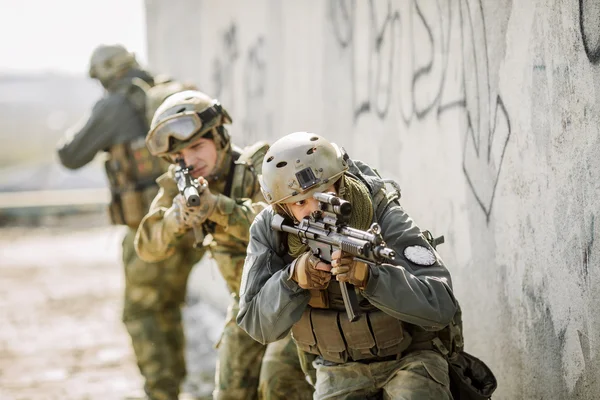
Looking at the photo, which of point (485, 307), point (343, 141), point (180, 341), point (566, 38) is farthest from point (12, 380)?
point (566, 38)

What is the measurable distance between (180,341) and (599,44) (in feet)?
12.4

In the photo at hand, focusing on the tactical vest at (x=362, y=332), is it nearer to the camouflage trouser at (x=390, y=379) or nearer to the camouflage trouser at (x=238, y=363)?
the camouflage trouser at (x=390, y=379)

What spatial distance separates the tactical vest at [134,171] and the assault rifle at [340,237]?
3.35m

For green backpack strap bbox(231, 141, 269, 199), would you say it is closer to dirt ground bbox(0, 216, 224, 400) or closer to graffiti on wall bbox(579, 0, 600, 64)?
graffiti on wall bbox(579, 0, 600, 64)

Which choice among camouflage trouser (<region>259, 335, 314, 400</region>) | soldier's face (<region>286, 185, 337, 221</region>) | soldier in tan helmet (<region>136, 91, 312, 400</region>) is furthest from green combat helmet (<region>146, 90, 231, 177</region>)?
soldier's face (<region>286, 185, 337, 221</region>)

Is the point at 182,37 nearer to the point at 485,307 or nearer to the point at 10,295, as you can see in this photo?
the point at 10,295

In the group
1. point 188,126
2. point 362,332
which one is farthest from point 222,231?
point 362,332

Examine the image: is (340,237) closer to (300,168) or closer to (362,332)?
(300,168)

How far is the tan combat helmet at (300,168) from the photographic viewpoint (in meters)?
3.22

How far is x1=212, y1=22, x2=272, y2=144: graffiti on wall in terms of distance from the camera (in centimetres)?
763

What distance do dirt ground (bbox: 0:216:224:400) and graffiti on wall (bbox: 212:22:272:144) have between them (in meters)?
1.86

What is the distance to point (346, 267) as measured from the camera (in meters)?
2.97

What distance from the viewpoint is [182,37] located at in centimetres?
995

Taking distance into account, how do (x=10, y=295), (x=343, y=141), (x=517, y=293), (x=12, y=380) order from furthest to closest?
1. (x=10, y=295)
2. (x=12, y=380)
3. (x=343, y=141)
4. (x=517, y=293)
